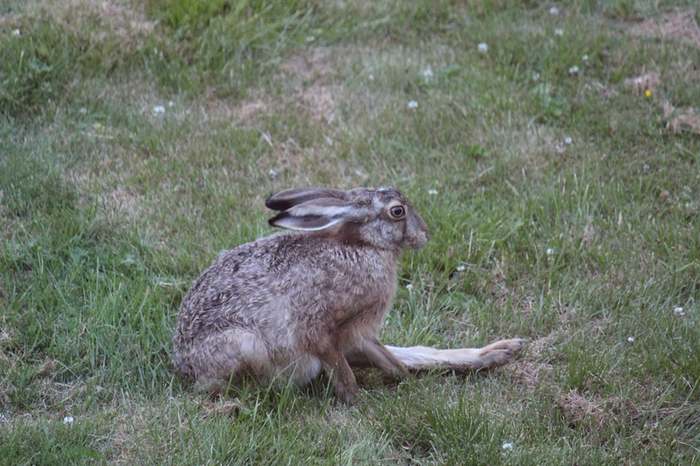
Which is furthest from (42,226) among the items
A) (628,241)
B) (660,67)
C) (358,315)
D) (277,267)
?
(660,67)

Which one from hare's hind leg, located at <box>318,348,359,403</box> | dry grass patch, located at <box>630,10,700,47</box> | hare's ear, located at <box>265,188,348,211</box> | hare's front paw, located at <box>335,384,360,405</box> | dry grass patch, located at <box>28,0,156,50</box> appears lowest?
hare's front paw, located at <box>335,384,360,405</box>

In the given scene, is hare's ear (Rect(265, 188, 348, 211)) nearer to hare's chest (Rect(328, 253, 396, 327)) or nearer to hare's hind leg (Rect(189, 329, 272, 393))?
hare's chest (Rect(328, 253, 396, 327))

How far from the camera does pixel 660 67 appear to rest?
7.89 metres

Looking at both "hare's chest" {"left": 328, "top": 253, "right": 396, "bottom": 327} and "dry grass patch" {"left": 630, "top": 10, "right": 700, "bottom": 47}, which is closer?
"hare's chest" {"left": 328, "top": 253, "right": 396, "bottom": 327}

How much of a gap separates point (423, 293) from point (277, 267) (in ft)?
3.75

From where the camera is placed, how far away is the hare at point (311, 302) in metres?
4.77

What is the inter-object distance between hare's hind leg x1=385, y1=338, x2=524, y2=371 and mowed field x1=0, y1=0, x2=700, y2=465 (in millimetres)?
64

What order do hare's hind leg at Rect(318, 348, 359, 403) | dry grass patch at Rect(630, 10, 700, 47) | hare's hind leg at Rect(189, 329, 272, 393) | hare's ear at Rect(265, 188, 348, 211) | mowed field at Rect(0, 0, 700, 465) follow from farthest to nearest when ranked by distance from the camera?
dry grass patch at Rect(630, 10, 700, 47), hare's ear at Rect(265, 188, 348, 211), hare's hind leg at Rect(318, 348, 359, 403), hare's hind leg at Rect(189, 329, 272, 393), mowed field at Rect(0, 0, 700, 465)

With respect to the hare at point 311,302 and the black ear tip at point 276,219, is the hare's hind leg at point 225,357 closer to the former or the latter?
the hare at point 311,302

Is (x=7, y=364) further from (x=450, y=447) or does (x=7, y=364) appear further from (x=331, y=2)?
(x=331, y=2)

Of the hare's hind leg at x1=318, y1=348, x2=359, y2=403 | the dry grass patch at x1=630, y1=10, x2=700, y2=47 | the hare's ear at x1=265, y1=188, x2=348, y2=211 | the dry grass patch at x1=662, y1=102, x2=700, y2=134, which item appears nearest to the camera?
the hare's hind leg at x1=318, y1=348, x2=359, y2=403

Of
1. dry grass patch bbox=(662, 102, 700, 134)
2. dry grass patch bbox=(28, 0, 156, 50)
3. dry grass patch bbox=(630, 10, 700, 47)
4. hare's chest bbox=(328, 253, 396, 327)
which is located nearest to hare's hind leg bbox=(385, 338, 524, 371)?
hare's chest bbox=(328, 253, 396, 327)

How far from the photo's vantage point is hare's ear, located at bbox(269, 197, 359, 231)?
4875 millimetres

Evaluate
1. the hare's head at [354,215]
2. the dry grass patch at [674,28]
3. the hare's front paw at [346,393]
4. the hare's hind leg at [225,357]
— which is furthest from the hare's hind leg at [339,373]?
the dry grass patch at [674,28]
